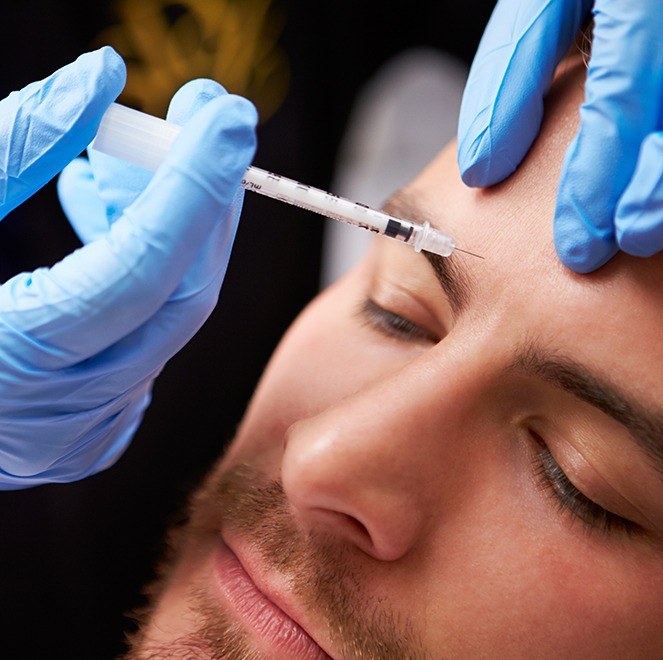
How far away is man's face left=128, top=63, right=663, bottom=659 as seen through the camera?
87 cm

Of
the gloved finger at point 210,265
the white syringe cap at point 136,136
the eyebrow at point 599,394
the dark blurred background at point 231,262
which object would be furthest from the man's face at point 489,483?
the dark blurred background at point 231,262

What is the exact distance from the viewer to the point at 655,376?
84cm

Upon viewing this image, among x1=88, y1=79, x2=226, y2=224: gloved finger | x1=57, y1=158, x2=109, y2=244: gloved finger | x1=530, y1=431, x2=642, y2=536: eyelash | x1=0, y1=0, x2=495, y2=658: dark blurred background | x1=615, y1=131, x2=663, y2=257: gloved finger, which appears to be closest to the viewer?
x1=615, y1=131, x2=663, y2=257: gloved finger

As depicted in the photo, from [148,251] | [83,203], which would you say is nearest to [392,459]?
[148,251]

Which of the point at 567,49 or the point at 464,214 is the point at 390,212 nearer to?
the point at 464,214

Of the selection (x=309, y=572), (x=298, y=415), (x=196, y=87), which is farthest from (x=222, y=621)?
(x=196, y=87)

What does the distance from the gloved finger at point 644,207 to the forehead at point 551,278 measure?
5 centimetres

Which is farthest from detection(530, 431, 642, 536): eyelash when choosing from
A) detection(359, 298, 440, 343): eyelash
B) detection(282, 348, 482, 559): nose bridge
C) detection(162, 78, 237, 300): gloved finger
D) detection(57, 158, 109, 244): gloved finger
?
detection(57, 158, 109, 244): gloved finger

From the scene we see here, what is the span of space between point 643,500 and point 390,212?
19.5 inches

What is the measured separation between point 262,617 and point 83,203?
0.65 m

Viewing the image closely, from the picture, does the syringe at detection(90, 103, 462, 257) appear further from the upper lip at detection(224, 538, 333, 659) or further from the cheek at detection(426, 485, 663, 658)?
the upper lip at detection(224, 538, 333, 659)

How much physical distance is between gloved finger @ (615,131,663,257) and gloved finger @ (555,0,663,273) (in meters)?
0.02

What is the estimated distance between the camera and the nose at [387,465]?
933 millimetres

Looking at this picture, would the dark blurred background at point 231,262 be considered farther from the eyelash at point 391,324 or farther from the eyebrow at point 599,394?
the eyebrow at point 599,394
